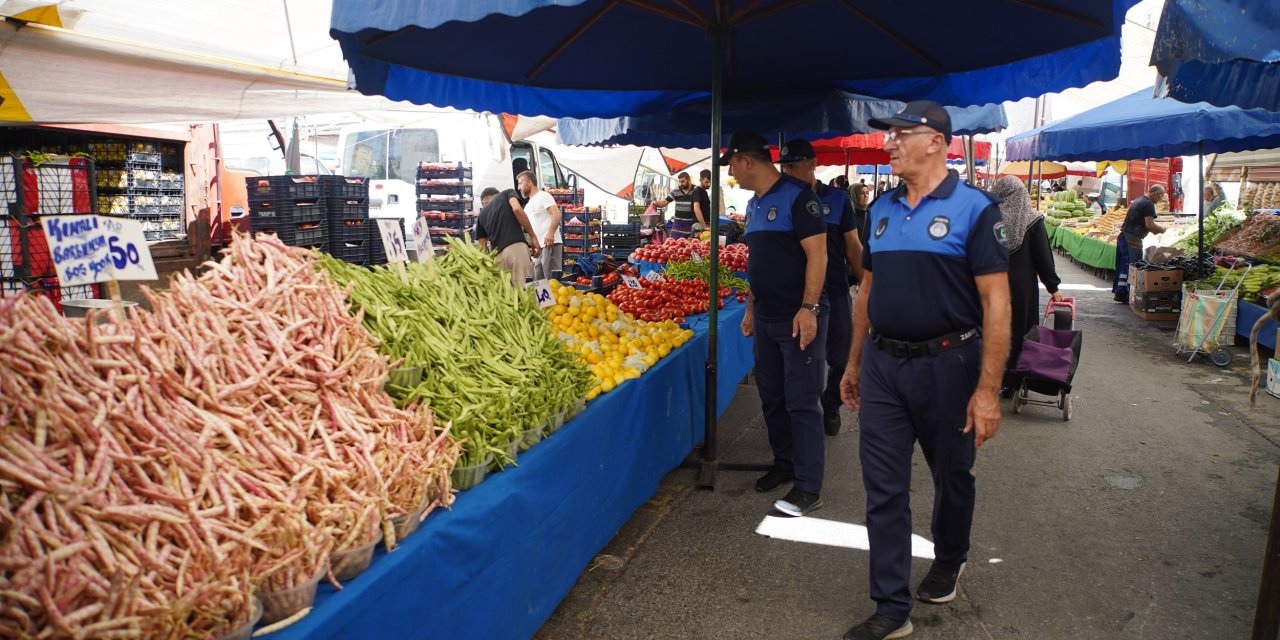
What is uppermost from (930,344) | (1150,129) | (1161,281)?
(1150,129)

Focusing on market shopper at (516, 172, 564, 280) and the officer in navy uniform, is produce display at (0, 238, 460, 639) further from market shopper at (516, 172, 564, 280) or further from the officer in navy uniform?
market shopper at (516, 172, 564, 280)

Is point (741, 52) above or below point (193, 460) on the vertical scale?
above

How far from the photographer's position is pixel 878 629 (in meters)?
3.20

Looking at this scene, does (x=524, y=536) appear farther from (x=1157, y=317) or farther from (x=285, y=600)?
(x=1157, y=317)

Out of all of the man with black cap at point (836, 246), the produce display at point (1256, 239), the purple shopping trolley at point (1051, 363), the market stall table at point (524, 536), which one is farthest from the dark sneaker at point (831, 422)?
the produce display at point (1256, 239)

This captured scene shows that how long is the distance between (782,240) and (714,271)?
23.4 inches

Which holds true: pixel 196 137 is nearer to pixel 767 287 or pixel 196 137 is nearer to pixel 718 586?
pixel 767 287

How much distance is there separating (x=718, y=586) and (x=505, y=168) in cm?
1444

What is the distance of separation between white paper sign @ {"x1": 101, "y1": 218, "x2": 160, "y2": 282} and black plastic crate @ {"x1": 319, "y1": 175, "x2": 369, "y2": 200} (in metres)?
10.8

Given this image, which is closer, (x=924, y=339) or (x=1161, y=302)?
(x=924, y=339)

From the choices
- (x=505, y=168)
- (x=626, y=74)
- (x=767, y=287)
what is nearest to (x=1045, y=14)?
(x=767, y=287)

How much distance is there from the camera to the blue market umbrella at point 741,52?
14.3 feet

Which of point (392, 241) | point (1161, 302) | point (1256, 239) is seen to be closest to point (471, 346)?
point (392, 241)

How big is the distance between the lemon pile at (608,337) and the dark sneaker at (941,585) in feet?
5.84
